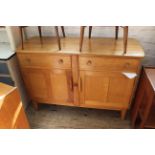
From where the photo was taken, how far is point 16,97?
1.06m

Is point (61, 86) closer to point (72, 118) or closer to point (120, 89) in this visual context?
point (72, 118)

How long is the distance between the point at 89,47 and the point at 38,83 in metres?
0.64

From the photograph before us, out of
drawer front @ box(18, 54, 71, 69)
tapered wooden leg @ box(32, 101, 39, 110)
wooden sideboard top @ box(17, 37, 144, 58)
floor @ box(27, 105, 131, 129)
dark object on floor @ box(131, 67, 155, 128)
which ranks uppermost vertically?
wooden sideboard top @ box(17, 37, 144, 58)

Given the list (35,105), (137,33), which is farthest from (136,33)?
(35,105)

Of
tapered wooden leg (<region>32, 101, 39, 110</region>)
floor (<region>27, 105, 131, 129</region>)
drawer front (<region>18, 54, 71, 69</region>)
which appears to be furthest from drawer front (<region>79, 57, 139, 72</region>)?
tapered wooden leg (<region>32, 101, 39, 110</region>)

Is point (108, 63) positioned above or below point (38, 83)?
above

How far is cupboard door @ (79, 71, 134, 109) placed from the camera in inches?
56.0

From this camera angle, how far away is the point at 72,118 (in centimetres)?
177

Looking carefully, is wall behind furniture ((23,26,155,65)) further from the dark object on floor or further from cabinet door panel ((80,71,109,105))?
cabinet door panel ((80,71,109,105))

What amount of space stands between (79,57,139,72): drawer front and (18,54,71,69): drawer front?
0.14 meters

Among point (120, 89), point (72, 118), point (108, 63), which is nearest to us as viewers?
point (108, 63)
